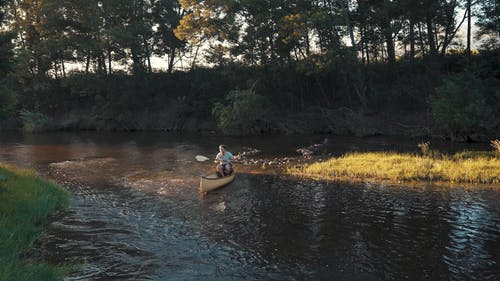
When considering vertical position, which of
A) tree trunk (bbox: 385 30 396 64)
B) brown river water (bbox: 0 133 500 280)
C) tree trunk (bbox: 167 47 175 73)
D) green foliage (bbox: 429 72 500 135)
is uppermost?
tree trunk (bbox: 167 47 175 73)

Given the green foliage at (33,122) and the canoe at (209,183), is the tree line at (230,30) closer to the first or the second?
the green foliage at (33,122)

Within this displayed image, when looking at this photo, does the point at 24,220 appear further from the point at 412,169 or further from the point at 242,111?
the point at 242,111

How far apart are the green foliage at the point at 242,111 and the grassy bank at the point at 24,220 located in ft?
84.0

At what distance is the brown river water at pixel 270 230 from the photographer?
413 inches

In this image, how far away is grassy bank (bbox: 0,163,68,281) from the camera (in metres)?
8.98

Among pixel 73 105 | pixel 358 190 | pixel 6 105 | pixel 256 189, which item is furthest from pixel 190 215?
pixel 73 105

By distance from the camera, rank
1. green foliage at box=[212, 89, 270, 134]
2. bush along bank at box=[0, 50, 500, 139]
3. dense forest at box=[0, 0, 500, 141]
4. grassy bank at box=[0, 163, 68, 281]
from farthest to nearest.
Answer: green foliage at box=[212, 89, 270, 134] < dense forest at box=[0, 0, 500, 141] < bush along bank at box=[0, 50, 500, 139] < grassy bank at box=[0, 163, 68, 281]

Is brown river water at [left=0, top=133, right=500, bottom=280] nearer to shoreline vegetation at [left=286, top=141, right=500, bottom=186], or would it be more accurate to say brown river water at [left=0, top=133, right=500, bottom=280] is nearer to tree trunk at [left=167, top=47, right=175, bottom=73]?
shoreline vegetation at [left=286, top=141, right=500, bottom=186]

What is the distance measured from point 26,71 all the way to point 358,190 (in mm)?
55277

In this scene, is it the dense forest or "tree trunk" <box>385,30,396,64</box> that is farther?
"tree trunk" <box>385,30,396,64</box>

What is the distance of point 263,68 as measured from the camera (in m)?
48.9

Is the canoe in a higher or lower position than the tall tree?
lower

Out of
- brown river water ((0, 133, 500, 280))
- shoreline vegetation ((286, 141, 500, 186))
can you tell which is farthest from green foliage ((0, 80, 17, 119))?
shoreline vegetation ((286, 141, 500, 186))

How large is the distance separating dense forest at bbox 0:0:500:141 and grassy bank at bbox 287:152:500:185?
1254 centimetres
